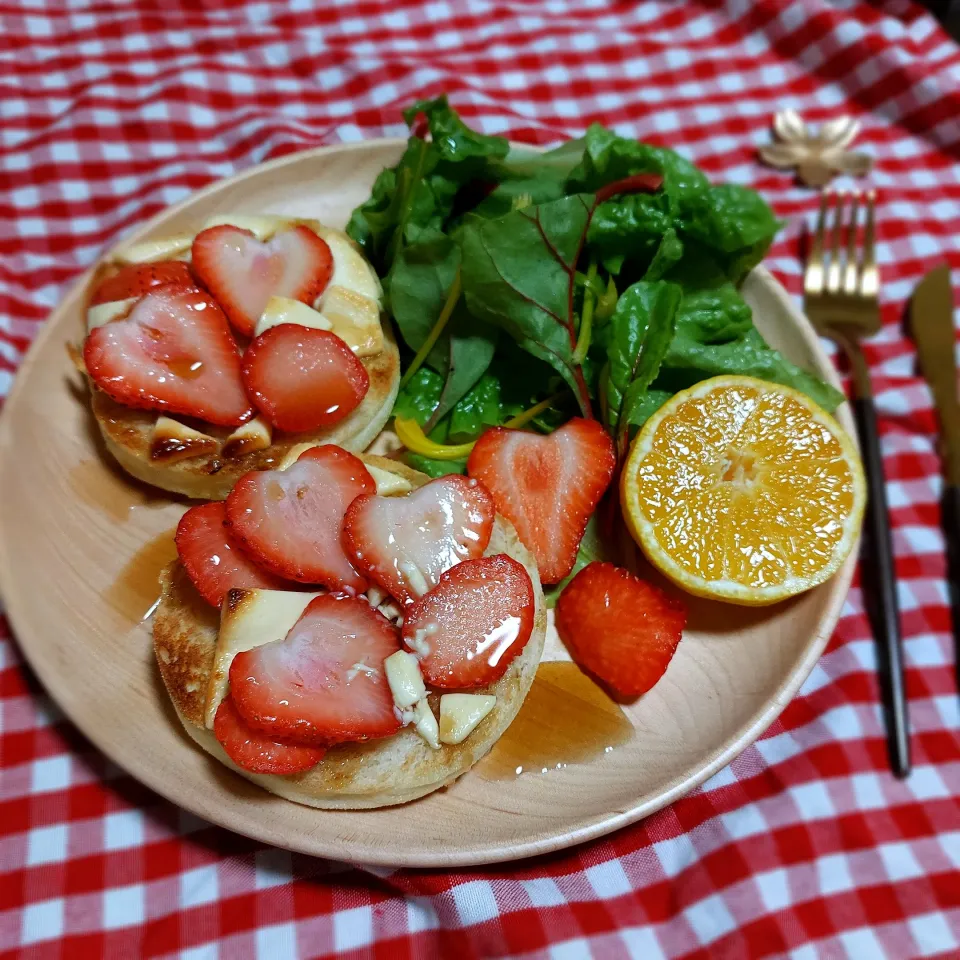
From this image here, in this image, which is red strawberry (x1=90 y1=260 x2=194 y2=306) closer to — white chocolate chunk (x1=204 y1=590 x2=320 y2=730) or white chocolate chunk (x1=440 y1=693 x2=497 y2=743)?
white chocolate chunk (x1=204 y1=590 x2=320 y2=730)

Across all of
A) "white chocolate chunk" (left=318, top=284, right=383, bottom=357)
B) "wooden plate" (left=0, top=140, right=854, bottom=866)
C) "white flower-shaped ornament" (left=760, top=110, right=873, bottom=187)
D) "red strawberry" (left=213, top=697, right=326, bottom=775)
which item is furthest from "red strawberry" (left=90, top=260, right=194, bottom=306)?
"white flower-shaped ornament" (left=760, top=110, right=873, bottom=187)

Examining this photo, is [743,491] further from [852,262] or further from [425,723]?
[852,262]

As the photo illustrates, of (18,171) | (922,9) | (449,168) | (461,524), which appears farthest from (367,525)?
(922,9)

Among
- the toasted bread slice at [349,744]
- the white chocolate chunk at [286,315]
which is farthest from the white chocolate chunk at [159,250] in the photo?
the toasted bread slice at [349,744]

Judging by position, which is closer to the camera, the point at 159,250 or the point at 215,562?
the point at 215,562

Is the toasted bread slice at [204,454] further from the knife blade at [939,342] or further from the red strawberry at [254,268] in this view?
the knife blade at [939,342]

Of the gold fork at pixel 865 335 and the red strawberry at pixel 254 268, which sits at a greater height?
the red strawberry at pixel 254 268

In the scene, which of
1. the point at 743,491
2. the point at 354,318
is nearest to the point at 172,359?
the point at 354,318
